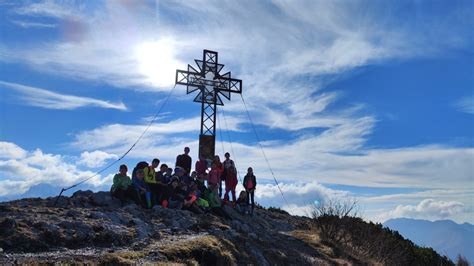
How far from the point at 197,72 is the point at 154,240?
50.4 feet

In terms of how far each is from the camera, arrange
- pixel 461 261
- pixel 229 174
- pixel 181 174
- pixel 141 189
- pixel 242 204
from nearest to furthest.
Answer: pixel 141 189 → pixel 181 174 → pixel 229 174 → pixel 242 204 → pixel 461 261

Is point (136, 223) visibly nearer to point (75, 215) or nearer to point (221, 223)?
point (75, 215)

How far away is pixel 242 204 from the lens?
55.5 feet

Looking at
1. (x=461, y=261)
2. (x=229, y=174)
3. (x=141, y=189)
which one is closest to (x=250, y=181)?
(x=229, y=174)

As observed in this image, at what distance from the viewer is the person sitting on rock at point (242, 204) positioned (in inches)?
658

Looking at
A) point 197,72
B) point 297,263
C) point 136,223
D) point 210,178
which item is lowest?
point 297,263

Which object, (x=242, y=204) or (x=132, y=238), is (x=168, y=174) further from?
(x=132, y=238)

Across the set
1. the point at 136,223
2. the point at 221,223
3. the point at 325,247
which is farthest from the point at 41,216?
the point at 325,247

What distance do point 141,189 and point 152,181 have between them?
0.55 m

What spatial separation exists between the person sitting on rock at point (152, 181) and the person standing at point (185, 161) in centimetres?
239

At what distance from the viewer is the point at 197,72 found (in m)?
23.9

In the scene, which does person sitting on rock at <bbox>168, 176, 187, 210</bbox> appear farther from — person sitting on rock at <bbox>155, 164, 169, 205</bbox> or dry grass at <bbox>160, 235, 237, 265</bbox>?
dry grass at <bbox>160, 235, 237, 265</bbox>

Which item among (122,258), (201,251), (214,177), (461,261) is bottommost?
(461,261)

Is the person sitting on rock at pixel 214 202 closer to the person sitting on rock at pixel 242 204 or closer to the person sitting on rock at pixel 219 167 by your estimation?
the person sitting on rock at pixel 219 167
